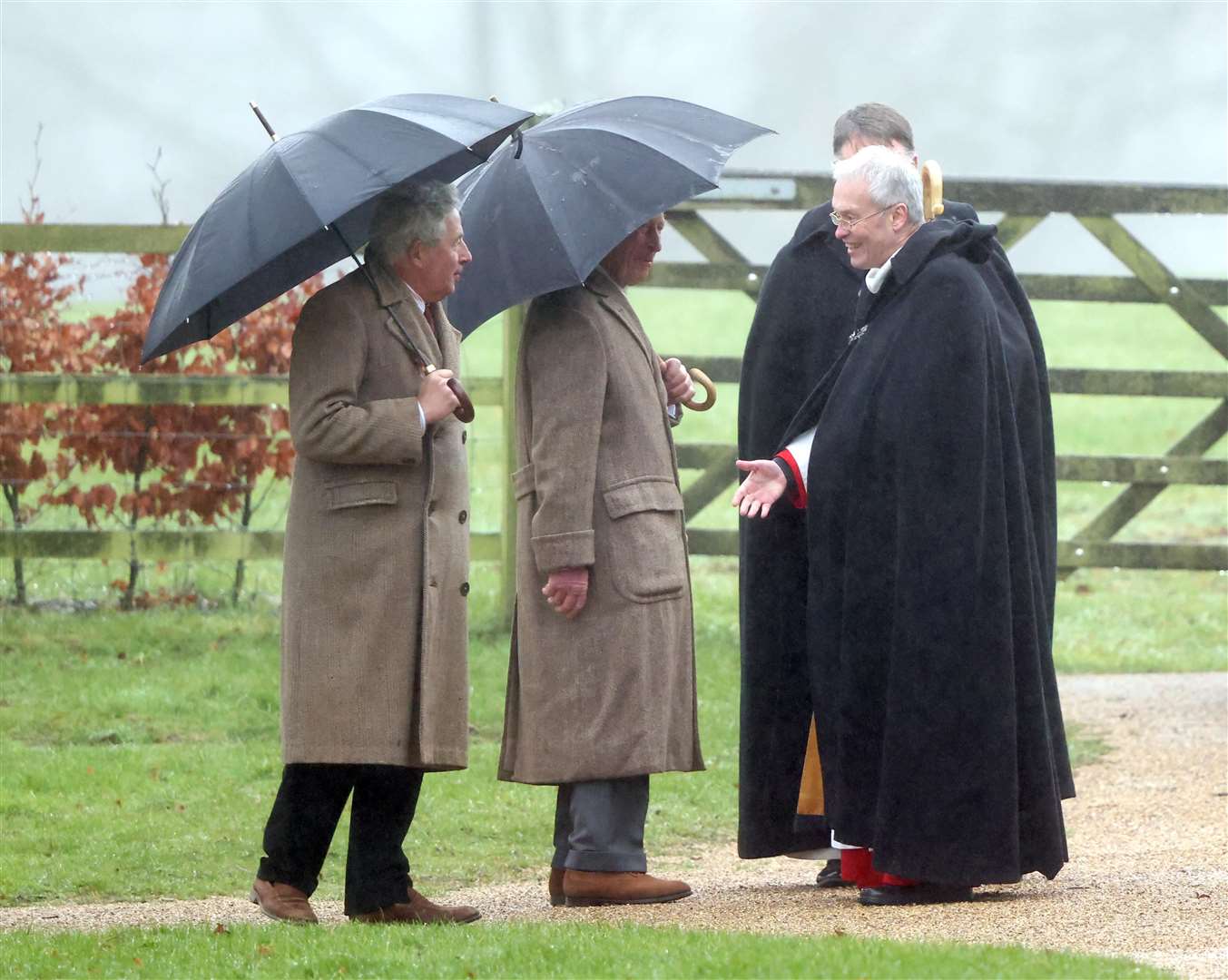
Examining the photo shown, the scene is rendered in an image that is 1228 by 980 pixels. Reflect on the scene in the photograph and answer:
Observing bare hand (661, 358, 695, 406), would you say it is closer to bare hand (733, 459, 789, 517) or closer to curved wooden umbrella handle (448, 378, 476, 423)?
bare hand (733, 459, 789, 517)

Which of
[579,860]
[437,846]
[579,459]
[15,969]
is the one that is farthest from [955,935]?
[437,846]

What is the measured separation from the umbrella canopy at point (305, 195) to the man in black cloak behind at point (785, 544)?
1063 mm

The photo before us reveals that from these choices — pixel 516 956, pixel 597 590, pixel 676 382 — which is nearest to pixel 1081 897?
pixel 597 590

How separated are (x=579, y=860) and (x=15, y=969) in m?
1.38

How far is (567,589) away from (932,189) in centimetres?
141

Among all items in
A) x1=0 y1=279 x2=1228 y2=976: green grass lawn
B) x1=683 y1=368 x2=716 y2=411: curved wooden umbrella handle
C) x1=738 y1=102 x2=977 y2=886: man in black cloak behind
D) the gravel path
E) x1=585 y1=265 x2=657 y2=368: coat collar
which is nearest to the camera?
x1=0 y1=279 x2=1228 y2=976: green grass lawn

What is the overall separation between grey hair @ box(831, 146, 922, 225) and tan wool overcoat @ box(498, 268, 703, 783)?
0.67 meters

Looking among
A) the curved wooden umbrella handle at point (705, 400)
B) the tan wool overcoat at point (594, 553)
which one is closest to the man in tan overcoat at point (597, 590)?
the tan wool overcoat at point (594, 553)

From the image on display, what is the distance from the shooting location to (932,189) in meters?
5.18

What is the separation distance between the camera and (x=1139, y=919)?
457 centimetres

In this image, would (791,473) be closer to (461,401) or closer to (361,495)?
(461,401)

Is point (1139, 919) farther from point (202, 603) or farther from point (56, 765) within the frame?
point (202, 603)

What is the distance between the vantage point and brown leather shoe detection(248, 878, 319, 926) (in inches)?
190

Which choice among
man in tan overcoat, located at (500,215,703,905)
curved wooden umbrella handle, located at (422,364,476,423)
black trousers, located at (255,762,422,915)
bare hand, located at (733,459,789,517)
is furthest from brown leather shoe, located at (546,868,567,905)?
curved wooden umbrella handle, located at (422,364,476,423)
